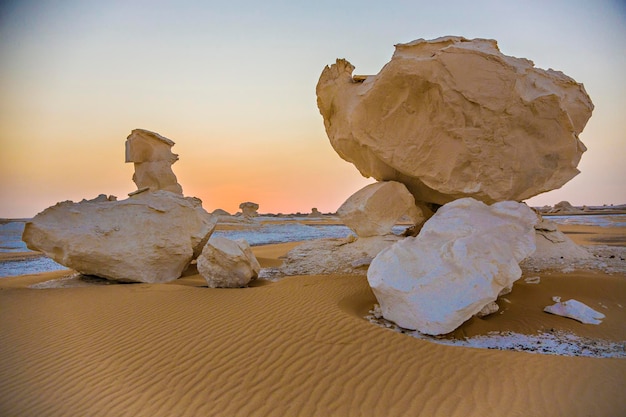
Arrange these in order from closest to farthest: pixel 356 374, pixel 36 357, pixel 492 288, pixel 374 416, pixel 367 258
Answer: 1. pixel 374 416
2. pixel 356 374
3. pixel 36 357
4. pixel 492 288
5. pixel 367 258

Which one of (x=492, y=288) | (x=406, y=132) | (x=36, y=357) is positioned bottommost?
(x=36, y=357)

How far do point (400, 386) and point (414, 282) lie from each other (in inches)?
73.6

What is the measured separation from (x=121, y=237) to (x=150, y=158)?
Result: 916 centimetres

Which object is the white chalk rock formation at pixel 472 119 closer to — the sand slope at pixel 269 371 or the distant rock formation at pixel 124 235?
the sand slope at pixel 269 371

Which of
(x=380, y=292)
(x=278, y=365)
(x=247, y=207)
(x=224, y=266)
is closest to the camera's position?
(x=278, y=365)

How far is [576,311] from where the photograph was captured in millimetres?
5945

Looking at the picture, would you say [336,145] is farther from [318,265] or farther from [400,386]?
[400,386]

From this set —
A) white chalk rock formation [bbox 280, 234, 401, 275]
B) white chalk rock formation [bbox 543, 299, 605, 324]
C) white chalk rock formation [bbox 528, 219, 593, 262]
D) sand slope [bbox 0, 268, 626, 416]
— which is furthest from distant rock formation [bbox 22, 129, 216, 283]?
white chalk rock formation [bbox 528, 219, 593, 262]

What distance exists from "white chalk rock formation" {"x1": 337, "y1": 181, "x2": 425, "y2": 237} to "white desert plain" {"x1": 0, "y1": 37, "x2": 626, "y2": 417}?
4cm

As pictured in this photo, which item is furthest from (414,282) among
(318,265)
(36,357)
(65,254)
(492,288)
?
(65,254)

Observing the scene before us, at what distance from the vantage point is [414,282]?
17.7ft

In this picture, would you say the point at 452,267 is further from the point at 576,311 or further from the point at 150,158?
the point at 150,158

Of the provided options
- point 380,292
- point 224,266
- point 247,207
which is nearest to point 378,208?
point 380,292

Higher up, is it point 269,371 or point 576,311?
point 576,311
